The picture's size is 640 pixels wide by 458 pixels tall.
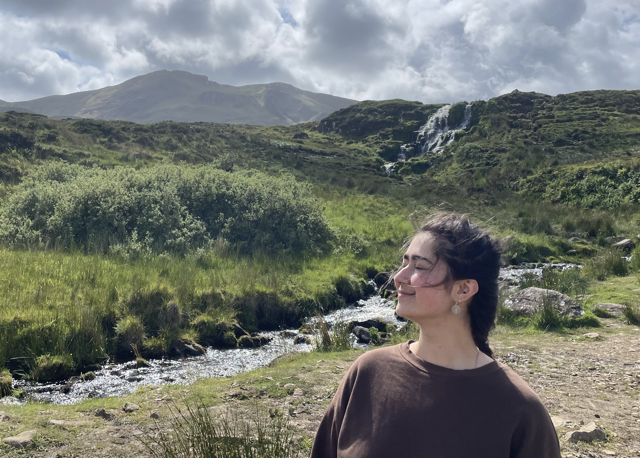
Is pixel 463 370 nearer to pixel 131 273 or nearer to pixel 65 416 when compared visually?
pixel 65 416

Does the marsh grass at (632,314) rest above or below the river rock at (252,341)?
above

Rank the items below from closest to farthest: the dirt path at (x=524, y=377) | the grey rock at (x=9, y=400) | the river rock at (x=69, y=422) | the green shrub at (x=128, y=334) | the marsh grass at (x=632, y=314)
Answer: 1. the dirt path at (x=524, y=377)
2. the river rock at (x=69, y=422)
3. the grey rock at (x=9, y=400)
4. the green shrub at (x=128, y=334)
5. the marsh grass at (x=632, y=314)

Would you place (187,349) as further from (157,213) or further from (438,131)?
(438,131)

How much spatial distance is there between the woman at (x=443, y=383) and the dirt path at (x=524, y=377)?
2.52m

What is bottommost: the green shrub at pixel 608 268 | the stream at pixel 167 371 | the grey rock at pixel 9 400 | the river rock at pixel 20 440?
the stream at pixel 167 371

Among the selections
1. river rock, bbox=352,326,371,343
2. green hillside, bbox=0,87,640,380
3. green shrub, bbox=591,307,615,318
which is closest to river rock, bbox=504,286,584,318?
green shrub, bbox=591,307,615,318

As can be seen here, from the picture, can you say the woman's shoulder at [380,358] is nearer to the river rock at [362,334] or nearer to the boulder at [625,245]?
the river rock at [362,334]

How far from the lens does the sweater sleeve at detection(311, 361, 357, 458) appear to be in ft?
7.20

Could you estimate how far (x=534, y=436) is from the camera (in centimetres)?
174

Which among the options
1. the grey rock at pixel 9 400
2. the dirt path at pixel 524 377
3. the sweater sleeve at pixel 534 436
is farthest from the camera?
the grey rock at pixel 9 400

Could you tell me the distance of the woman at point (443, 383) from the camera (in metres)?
1.78

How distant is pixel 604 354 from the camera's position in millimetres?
7180

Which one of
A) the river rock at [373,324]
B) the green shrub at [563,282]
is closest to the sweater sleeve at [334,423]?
the river rock at [373,324]

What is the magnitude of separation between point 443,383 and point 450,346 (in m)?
0.20
